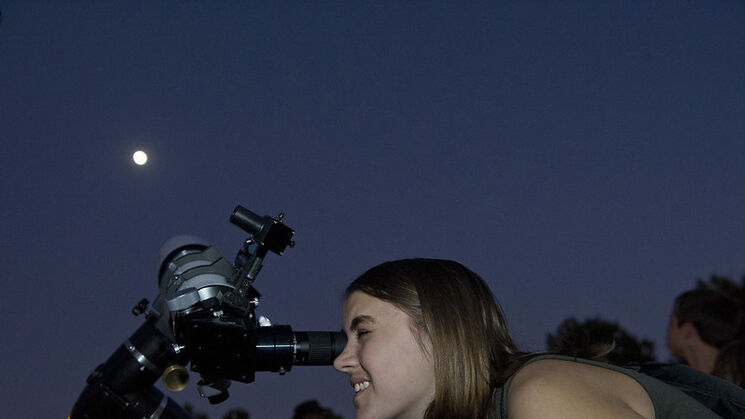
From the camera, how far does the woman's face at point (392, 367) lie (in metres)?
2.05

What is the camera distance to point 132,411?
2727 millimetres

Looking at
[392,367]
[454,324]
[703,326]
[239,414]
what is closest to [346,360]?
[392,367]

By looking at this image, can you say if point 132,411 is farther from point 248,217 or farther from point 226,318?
point 248,217

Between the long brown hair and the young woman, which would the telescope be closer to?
the young woman

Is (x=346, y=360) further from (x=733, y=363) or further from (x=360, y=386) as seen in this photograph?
(x=733, y=363)

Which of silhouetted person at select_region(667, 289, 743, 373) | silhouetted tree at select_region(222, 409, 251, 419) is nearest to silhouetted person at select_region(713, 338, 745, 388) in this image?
silhouetted person at select_region(667, 289, 743, 373)

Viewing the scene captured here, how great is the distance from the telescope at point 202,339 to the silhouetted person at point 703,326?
1.87 meters

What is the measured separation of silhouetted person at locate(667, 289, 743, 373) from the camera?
3.25 m

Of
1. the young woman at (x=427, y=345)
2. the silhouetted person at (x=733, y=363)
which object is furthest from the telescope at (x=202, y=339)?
the silhouetted person at (x=733, y=363)

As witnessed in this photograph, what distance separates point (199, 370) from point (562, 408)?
127 centimetres

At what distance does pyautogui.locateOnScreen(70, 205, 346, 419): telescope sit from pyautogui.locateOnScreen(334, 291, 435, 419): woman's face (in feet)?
1.09

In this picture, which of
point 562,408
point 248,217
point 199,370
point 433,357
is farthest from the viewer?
point 248,217

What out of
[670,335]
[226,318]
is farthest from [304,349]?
[670,335]

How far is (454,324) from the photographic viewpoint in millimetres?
2027
